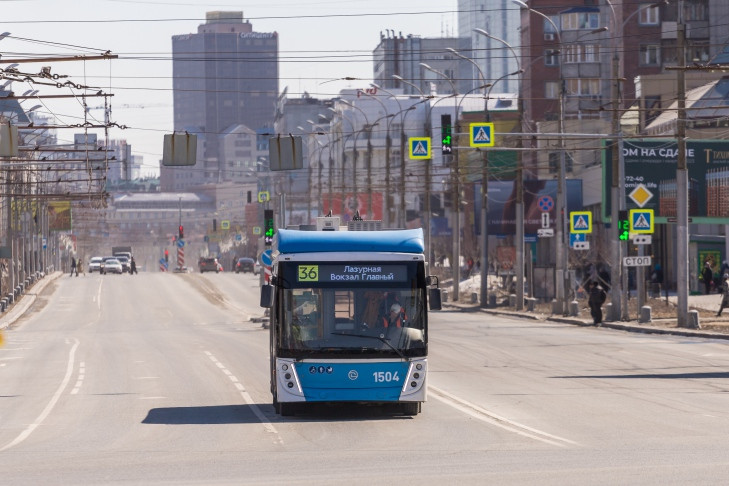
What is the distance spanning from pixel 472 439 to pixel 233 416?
5088 mm

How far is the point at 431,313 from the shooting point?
203 feet

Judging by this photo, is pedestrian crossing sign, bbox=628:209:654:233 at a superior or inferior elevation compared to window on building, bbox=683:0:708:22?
inferior

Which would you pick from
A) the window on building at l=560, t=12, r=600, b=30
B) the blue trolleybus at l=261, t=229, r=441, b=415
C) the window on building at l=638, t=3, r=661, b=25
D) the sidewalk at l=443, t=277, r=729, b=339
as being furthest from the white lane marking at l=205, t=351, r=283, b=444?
the window on building at l=560, t=12, r=600, b=30

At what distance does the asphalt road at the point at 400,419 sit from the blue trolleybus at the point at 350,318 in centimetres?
49

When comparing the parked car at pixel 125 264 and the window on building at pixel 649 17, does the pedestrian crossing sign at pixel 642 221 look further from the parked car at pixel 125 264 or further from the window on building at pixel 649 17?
the parked car at pixel 125 264

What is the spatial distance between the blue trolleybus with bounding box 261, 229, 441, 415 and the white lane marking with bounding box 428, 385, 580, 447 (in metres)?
0.92

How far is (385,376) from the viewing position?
19625 mm

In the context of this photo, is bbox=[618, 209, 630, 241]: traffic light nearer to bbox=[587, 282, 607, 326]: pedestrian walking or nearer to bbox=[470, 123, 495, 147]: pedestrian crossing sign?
bbox=[587, 282, 607, 326]: pedestrian walking

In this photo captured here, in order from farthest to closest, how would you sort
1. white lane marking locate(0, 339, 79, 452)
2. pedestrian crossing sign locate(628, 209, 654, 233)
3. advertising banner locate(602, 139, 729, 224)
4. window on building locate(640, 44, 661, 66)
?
window on building locate(640, 44, 661, 66)
advertising banner locate(602, 139, 729, 224)
pedestrian crossing sign locate(628, 209, 654, 233)
white lane marking locate(0, 339, 79, 452)

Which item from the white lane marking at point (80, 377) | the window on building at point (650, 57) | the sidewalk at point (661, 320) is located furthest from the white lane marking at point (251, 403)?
the window on building at point (650, 57)

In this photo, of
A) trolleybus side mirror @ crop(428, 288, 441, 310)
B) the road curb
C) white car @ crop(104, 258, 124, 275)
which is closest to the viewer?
trolleybus side mirror @ crop(428, 288, 441, 310)

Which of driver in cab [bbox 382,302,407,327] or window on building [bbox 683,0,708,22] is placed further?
window on building [bbox 683,0,708,22]

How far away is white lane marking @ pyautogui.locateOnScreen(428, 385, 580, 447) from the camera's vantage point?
16391 millimetres

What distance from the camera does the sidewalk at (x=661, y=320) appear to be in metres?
41.5
